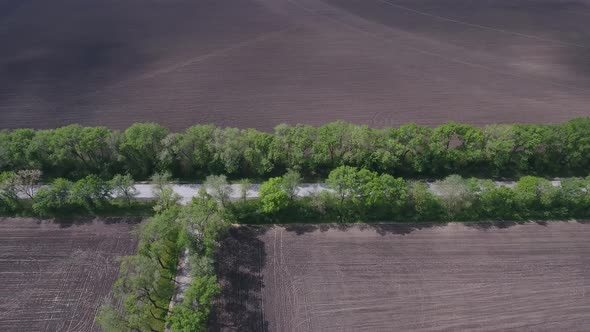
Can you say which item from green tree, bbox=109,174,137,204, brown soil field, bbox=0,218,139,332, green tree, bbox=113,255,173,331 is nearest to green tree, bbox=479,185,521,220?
green tree, bbox=113,255,173,331

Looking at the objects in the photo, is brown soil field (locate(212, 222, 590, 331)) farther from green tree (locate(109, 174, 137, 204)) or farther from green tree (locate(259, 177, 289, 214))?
green tree (locate(109, 174, 137, 204))

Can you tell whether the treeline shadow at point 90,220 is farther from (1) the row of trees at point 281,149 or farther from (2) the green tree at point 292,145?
(2) the green tree at point 292,145

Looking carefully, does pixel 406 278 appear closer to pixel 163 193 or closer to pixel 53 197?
pixel 163 193

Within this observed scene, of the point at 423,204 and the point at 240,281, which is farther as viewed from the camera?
the point at 423,204

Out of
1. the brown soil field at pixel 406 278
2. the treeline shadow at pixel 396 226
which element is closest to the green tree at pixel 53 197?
the brown soil field at pixel 406 278

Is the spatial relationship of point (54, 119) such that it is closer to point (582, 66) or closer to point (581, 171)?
point (581, 171)

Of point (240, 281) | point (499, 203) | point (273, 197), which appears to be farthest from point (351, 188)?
point (499, 203)
